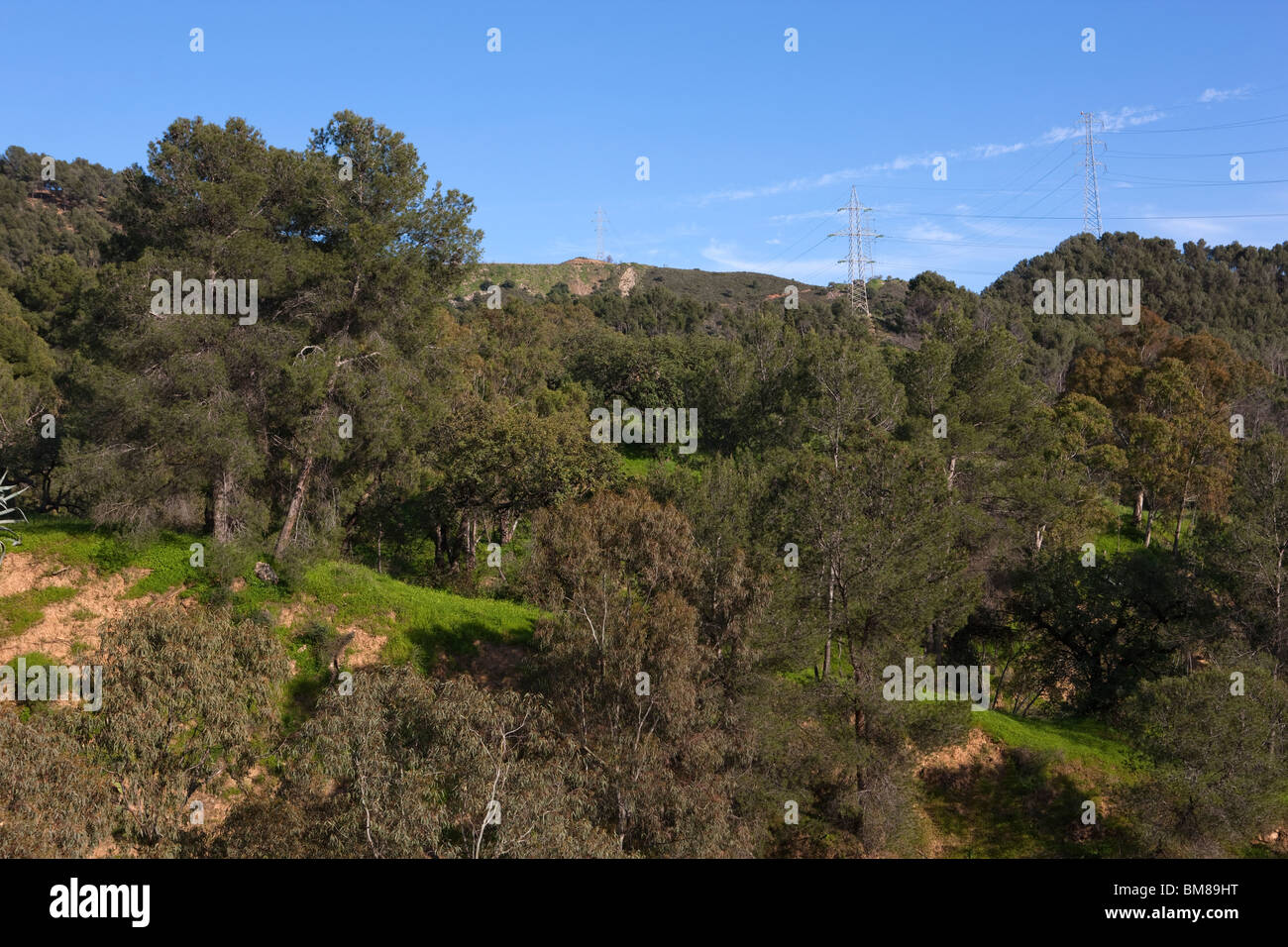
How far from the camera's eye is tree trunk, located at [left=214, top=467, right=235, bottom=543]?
2792 cm

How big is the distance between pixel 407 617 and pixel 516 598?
19.9ft

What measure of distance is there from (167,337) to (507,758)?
1811 cm

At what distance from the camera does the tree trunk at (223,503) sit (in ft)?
91.6

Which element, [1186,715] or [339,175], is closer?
[1186,715]

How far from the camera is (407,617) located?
28.1 m

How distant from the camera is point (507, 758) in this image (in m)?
17.0

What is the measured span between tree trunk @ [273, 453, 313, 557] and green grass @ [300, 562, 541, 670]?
1401mm

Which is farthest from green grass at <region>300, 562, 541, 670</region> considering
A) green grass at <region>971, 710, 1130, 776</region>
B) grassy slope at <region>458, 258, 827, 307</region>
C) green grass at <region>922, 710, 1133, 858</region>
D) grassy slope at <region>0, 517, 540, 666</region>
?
grassy slope at <region>458, 258, 827, 307</region>

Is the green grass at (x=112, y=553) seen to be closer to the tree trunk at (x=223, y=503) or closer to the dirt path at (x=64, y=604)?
the dirt path at (x=64, y=604)

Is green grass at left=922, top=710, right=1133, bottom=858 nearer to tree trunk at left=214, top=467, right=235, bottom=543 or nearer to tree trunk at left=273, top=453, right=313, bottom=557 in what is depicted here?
tree trunk at left=273, top=453, right=313, bottom=557

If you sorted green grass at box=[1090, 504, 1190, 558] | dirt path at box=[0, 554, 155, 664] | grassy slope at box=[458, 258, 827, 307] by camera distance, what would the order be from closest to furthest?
dirt path at box=[0, 554, 155, 664] → green grass at box=[1090, 504, 1190, 558] → grassy slope at box=[458, 258, 827, 307]

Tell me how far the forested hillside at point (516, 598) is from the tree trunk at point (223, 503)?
13cm

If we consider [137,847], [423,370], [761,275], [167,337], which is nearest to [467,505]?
[423,370]

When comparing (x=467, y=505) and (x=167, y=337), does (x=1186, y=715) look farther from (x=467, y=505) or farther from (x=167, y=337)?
(x=167, y=337)
